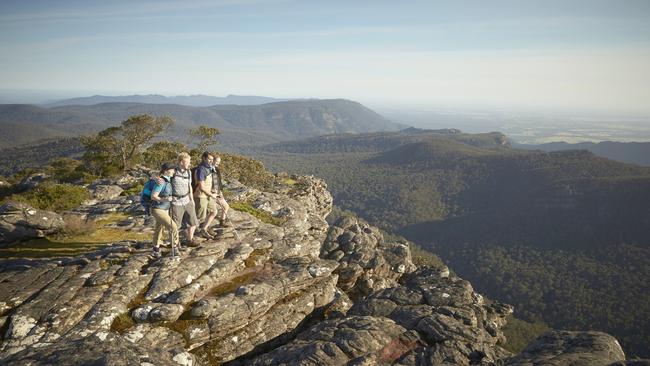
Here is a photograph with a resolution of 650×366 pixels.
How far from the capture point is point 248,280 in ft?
57.7

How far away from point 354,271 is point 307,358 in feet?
33.1

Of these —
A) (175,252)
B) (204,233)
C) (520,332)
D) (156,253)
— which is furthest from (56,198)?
(520,332)

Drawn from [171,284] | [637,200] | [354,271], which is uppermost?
[171,284]

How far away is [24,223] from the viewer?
19281 millimetres

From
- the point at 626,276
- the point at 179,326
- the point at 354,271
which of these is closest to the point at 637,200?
the point at 626,276

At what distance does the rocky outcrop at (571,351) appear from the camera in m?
11.7

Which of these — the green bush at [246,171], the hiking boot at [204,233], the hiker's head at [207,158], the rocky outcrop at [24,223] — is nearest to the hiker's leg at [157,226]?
the hiking boot at [204,233]

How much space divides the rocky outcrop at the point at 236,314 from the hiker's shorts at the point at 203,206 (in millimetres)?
1541

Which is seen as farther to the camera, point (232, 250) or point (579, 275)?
point (579, 275)

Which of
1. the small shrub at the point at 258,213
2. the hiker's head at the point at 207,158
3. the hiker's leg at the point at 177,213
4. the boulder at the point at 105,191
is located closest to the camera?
the hiker's leg at the point at 177,213

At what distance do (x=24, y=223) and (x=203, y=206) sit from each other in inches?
410

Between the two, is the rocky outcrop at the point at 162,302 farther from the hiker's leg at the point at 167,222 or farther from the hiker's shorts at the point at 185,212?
the hiker's shorts at the point at 185,212

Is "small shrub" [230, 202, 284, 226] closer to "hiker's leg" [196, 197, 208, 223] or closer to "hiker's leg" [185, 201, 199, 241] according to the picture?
"hiker's leg" [196, 197, 208, 223]

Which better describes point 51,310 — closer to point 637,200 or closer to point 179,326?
point 179,326
